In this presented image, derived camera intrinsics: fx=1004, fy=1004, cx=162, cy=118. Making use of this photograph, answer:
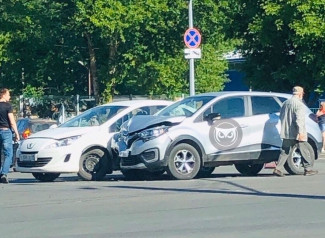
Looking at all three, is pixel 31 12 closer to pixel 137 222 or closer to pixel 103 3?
pixel 103 3

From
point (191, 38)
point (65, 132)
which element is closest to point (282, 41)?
point (191, 38)

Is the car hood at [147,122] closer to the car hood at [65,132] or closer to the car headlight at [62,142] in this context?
the car hood at [65,132]

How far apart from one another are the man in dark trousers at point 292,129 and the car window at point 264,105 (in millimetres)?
545

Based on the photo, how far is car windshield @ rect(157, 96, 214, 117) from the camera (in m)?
19.2

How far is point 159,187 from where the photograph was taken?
1719 centimetres

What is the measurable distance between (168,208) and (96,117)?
21.2ft

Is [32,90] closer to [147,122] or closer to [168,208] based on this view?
[147,122]

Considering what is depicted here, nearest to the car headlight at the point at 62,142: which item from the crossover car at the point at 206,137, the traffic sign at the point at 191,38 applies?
the crossover car at the point at 206,137

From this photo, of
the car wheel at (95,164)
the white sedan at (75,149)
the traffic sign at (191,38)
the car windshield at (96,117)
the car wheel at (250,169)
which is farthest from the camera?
the traffic sign at (191,38)

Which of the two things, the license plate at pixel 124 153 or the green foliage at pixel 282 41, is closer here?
the license plate at pixel 124 153

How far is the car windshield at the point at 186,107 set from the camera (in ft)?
63.0

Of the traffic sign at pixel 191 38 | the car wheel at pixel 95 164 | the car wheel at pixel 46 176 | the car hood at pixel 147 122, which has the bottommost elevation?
the car wheel at pixel 46 176

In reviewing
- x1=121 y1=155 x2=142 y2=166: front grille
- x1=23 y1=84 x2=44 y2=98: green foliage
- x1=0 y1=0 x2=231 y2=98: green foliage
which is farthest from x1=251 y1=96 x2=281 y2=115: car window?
x1=23 y1=84 x2=44 y2=98: green foliage

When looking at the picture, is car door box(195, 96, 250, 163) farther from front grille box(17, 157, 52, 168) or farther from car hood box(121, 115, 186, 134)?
front grille box(17, 157, 52, 168)
